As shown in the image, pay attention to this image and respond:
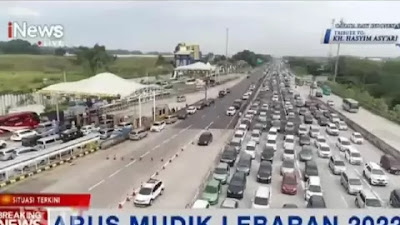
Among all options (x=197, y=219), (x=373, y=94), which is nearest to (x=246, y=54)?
(x=373, y=94)

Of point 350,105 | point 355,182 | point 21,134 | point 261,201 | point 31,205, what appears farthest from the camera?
point 350,105

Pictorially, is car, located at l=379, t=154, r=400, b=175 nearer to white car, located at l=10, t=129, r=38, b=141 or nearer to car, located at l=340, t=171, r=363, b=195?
car, located at l=340, t=171, r=363, b=195

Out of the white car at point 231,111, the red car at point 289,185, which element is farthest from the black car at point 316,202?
the white car at point 231,111

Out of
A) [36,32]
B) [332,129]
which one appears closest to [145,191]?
[36,32]

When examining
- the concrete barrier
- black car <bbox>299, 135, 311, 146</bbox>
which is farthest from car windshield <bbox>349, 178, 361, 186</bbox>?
black car <bbox>299, 135, 311, 146</bbox>

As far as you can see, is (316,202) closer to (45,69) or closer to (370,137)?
(370,137)

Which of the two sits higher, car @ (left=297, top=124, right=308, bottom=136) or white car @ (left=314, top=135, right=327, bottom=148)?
car @ (left=297, top=124, right=308, bottom=136)

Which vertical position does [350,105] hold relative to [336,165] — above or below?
above
